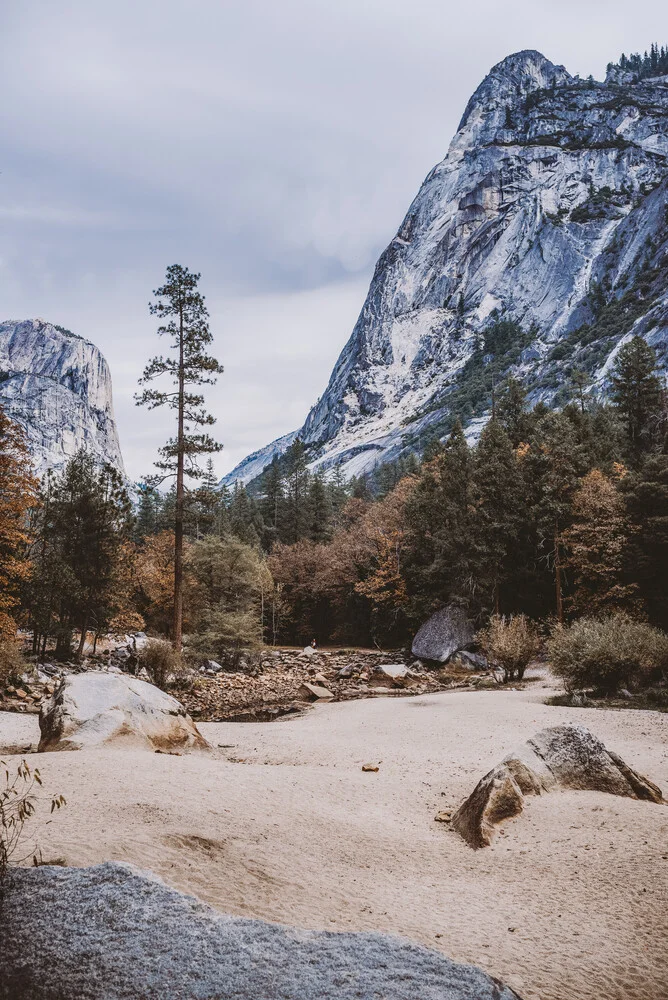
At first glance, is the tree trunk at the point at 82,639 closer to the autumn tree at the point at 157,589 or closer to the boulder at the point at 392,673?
the autumn tree at the point at 157,589

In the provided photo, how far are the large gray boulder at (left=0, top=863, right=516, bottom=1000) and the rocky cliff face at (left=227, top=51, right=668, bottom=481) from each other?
11356 centimetres

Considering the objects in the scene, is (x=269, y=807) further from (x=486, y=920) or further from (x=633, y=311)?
(x=633, y=311)

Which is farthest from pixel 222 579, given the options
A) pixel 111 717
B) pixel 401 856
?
pixel 401 856

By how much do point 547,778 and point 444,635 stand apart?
2258 centimetres

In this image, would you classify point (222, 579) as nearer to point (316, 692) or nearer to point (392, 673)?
point (392, 673)

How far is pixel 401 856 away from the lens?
199 inches

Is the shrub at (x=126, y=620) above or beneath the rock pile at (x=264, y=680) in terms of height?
above

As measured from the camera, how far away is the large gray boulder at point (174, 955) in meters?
2.45

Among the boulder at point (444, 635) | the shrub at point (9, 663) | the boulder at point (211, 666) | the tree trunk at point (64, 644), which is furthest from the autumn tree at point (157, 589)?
the boulder at point (444, 635)

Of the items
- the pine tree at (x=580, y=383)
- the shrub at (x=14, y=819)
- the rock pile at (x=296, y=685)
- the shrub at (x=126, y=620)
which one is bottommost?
the rock pile at (x=296, y=685)

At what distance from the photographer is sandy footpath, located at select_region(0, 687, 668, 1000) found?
333cm

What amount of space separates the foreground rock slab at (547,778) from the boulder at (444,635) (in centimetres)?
2120

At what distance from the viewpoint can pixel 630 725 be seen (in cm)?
1066

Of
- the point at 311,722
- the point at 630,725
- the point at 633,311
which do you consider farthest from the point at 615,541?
the point at 633,311
